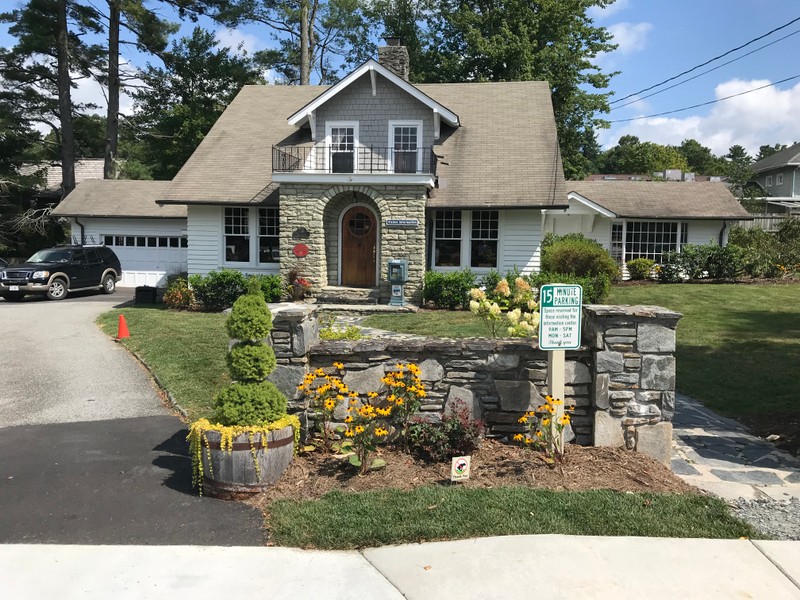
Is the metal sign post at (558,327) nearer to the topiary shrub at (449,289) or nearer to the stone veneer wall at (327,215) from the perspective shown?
the topiary shrub at (449,289)

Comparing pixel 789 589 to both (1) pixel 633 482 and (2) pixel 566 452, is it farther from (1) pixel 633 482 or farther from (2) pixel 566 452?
(2) pixel 566 452

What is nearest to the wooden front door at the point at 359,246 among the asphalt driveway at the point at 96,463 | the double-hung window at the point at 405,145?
the double-hung window at the point at 405,145

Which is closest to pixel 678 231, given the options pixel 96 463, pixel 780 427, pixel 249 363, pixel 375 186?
pixel 375 186

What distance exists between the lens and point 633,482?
5.58 meters

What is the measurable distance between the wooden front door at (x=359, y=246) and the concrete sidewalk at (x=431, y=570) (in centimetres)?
1451

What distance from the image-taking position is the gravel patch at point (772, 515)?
4.82 meters

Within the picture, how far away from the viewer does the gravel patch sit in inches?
190

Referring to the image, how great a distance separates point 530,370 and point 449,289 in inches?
426

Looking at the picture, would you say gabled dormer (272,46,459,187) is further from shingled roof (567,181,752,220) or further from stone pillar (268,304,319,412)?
stone pillar (268,304,319,412)

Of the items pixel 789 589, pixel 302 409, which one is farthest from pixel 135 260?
pixel 789 589

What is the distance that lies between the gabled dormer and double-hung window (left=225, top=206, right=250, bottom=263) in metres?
2.11

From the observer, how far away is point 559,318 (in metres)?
5.84

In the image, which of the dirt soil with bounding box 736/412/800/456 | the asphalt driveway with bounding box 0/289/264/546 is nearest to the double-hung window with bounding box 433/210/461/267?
the asphalt driveway with bounding box 0/289/264/546

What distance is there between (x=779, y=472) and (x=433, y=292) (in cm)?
1153
